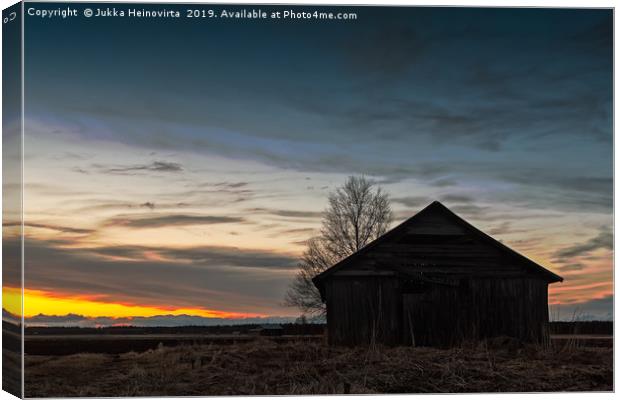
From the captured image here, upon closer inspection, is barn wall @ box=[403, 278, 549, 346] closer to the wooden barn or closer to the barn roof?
the wooden barn

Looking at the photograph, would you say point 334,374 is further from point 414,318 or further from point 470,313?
point 470,313

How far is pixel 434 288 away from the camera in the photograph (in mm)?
27750

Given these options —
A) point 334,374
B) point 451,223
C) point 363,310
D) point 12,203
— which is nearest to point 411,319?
point 363,310

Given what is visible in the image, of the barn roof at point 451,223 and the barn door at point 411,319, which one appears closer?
the barn roof at point 451,223

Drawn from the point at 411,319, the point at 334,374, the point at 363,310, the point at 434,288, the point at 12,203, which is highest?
the point at 12,203

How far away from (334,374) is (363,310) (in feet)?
28.7

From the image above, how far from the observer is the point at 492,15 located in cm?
1814

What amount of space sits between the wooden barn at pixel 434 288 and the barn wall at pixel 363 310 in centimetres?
3

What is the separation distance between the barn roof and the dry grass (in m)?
4.35

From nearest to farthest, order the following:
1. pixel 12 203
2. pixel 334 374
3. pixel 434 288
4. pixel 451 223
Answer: pixel 12 203 < pixel 334 374 < pixel 451 223 < pixel 434 288

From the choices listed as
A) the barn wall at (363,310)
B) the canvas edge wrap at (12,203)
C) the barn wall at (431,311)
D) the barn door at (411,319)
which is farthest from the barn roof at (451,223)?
the canvas edge wrap at (12,203)

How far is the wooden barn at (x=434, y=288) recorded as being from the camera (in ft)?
90.1

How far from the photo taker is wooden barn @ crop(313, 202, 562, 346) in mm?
27453

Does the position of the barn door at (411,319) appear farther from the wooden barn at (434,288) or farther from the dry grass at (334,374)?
the dry grass at (334,374)
